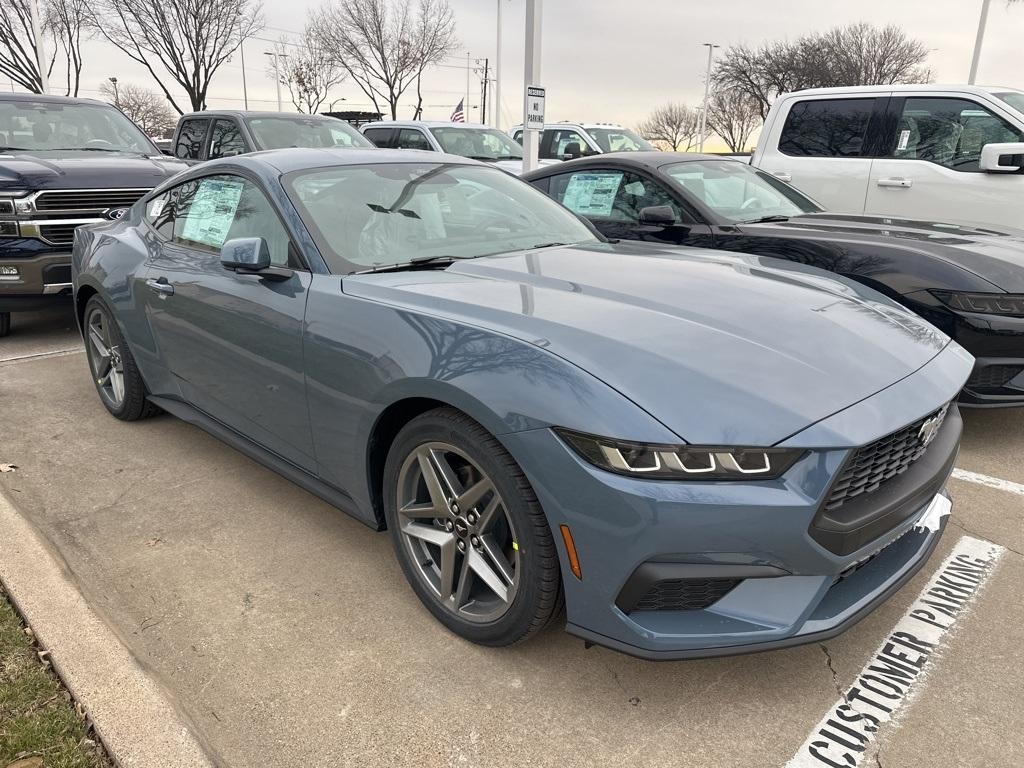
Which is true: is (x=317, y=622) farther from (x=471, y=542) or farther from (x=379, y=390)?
(x=379, y=390)

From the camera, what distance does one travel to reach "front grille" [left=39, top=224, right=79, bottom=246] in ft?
19.6

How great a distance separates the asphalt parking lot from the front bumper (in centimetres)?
32

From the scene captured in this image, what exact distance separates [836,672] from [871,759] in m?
0.35

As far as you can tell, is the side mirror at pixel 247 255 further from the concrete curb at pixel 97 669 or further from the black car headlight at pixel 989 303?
the black car headlight at pixel 989 303

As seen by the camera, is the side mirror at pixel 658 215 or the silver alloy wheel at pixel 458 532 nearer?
the silver alloy wheel at pixel 458 532

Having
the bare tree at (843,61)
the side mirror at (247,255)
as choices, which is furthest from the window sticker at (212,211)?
the bare tree at (843,61)

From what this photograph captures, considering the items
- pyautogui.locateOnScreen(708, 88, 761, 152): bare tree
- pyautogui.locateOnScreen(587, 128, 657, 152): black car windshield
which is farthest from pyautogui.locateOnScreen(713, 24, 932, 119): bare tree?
pyautogui.locateOnScreen(587, 128, 657, 152): black car windshield

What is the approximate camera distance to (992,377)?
3.87 metres

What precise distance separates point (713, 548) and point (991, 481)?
245 cm

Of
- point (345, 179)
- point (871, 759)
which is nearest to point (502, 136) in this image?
point (345, 179)

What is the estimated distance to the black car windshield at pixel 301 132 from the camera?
8.86 m

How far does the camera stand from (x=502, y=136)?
1313 centimetres

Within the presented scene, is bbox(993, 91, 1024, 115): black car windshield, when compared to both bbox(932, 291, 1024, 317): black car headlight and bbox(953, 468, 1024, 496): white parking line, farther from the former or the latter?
bbox(953, 468, 1024, 496): white parking line

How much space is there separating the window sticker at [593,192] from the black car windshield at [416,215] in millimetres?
1831
